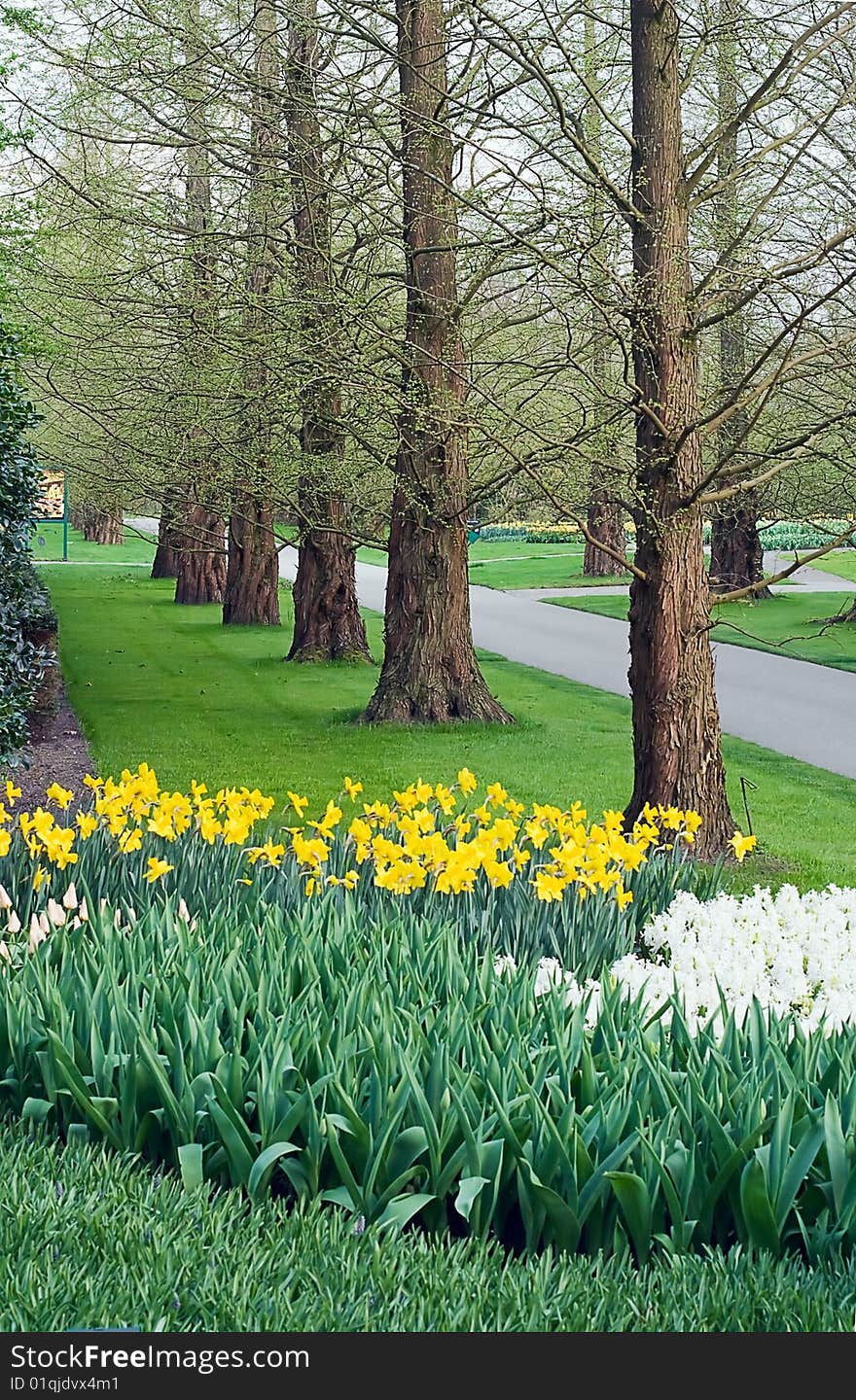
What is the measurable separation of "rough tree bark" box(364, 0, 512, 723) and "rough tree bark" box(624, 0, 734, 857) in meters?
2.60

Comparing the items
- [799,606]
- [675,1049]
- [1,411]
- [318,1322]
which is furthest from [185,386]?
[799,606]

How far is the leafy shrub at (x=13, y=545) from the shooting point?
7.74 m

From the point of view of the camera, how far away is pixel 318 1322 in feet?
7.93

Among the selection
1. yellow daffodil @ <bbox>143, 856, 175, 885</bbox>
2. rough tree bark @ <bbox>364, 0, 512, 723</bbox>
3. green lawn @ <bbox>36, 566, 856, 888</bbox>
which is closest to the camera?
yellow daffodil @ <bbox>143, 856, 175, 885</bbox>

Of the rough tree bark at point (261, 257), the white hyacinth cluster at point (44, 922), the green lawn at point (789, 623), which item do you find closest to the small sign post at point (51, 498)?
the rough tree bark at point (261, 257)

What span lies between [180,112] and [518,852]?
22.2 ft

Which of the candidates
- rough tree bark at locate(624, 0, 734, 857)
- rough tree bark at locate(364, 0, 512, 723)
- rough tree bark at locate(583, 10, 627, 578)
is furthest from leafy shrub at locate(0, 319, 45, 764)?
rough tree bark at locate(624, 0, 734, 857)

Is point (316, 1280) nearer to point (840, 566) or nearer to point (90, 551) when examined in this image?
point (840, 566)

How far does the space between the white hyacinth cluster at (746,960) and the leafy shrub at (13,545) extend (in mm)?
4137

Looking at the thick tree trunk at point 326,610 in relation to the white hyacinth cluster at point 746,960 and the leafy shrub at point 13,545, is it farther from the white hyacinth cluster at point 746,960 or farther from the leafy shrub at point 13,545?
the white hyacinth cluster at point 746,960

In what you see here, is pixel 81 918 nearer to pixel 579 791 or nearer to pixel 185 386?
pixel 579 791

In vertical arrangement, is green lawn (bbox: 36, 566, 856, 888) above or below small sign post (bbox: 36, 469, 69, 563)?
below

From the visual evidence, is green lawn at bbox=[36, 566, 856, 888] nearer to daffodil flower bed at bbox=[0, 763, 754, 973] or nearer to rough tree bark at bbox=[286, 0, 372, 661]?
rough tree bark at bbox=[286, 0, 372, 661]

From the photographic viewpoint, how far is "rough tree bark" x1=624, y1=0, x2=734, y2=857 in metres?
6.93
